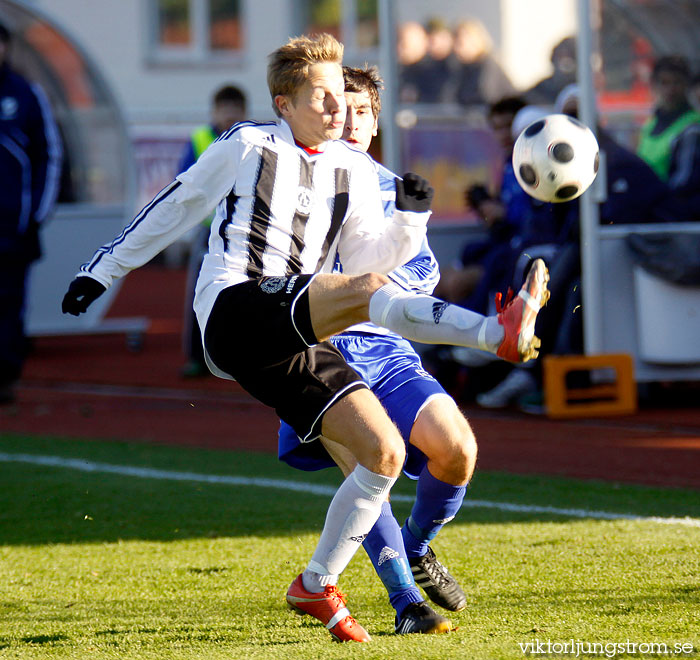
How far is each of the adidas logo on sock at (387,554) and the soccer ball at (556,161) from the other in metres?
1.32

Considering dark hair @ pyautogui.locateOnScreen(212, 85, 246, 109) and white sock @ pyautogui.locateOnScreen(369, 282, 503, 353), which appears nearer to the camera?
white sock @ pyautogui.locateOnScreen(369, 282, 503, 353)

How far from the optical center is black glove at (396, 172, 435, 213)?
3.71 meters

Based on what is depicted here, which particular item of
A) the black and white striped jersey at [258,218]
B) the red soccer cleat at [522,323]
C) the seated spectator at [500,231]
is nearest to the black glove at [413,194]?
the black and white striped jersey at [258,218]

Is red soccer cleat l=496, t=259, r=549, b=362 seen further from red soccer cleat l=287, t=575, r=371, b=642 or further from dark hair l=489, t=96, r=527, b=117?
dark hair l=489, t=96, r=527, b=117

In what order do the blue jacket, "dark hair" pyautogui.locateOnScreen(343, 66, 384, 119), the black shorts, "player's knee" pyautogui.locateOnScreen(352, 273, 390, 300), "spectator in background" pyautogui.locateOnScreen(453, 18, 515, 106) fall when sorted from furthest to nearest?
"spectator in background" pyautogui.locateOnScreen(453, 18, 515, 106) → the blue jacket → "dark hair" pyautogui.locateOnScreen(343, 66, 384, 119) → the black shorts → "player's knee" pyautogui.locateOnScreen(352, 273, 390, 300)

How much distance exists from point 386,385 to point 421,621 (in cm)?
79

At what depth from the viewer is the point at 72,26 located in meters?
27.7

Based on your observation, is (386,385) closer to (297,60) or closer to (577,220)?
(297,60)

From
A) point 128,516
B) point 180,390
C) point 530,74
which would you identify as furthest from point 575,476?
point 530,74

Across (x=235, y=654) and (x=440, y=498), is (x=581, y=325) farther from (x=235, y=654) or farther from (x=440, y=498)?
(x=235, y=654)

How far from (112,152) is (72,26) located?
1584 cm

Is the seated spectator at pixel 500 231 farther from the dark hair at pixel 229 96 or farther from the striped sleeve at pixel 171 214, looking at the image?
the striped sleeve at pixel 171 214

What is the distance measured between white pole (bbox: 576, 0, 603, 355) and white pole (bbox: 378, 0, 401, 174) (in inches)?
66.0

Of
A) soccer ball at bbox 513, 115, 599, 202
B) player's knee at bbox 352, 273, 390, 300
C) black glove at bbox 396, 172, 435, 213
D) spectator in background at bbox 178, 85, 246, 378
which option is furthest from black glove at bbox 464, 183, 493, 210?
player's knee at bbox 352, 273, 390, 300
